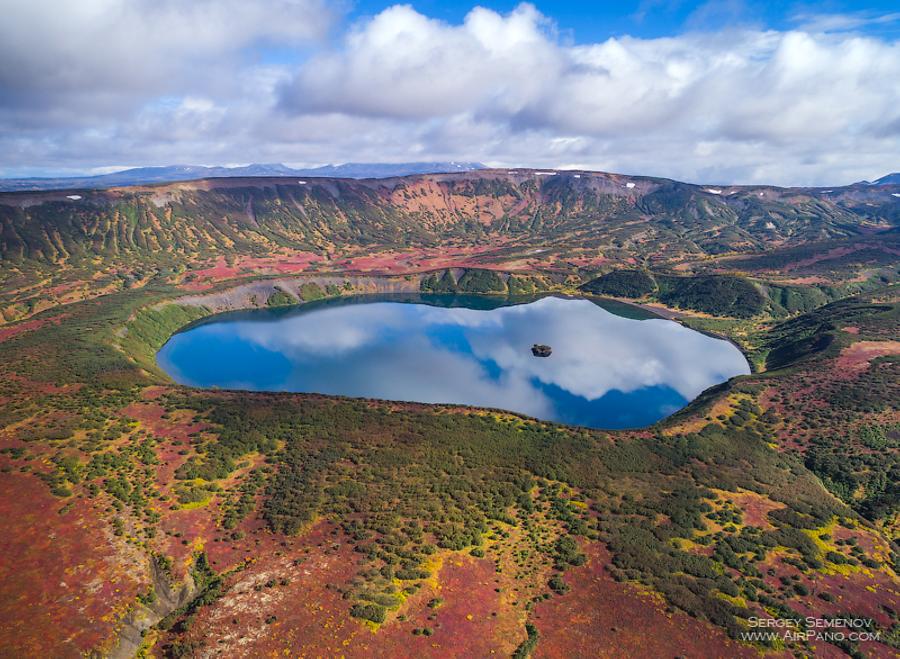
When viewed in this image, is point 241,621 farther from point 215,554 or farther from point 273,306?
point 273,306

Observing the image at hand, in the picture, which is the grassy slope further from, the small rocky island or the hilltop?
the small rocky island

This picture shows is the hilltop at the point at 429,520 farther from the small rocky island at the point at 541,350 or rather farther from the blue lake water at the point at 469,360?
the small rocky island at the point at 541,350

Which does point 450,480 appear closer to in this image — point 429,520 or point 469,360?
point 429,520

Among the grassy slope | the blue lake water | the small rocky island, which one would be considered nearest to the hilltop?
the grassy slope

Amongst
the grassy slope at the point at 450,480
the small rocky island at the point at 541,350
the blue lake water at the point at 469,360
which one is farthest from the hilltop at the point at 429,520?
the small rocky island at the point at 541,350

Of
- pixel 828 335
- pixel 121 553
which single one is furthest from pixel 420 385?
pixel 828 335

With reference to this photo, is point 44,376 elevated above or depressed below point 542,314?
above

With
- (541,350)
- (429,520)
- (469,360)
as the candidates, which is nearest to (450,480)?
(429,520)
